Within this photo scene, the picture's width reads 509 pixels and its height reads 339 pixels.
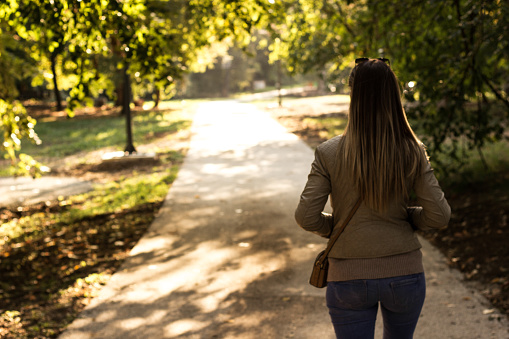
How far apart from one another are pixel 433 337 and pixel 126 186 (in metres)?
8.48

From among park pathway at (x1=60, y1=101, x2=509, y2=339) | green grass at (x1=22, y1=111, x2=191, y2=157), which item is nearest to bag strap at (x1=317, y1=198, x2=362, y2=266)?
park pathway at (x1=60, y1=101, x2=509, y2=339)

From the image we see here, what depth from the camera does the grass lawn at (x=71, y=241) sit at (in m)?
5.63

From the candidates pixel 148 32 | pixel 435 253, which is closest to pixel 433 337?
pixel 435 253

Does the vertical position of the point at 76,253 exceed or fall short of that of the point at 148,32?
it falls short

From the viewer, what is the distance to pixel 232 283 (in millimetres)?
5840

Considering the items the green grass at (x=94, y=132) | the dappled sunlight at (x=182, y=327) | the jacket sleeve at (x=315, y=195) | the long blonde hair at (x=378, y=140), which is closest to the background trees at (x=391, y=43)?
the dappled sunlight at (x=182, y=327)

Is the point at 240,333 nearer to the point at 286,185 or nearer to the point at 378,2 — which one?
the point at 378,2

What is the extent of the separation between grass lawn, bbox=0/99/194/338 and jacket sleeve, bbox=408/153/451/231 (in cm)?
362

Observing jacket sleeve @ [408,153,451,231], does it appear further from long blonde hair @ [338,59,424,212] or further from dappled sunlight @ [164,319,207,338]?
dappled sunlight @ [164,319,207,338]

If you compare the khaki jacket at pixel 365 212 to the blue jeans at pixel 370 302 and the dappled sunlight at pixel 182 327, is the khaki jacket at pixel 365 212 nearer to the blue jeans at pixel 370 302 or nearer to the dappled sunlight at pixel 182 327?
the blue jeans at pixel 370 302

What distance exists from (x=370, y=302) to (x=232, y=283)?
11.3ft

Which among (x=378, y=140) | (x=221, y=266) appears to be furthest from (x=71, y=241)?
(x=378, y=140)

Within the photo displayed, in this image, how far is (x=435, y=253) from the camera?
680cm

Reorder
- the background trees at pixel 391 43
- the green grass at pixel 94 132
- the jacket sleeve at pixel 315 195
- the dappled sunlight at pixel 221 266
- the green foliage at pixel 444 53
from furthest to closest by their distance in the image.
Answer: the green grass at pixel 94 132 → the green foliage at pixel 444 53 → the background trees at pixel 391 43 → the dappled sunlight at pixel 221 266 → the jacket sleeve at pixel 315 195
